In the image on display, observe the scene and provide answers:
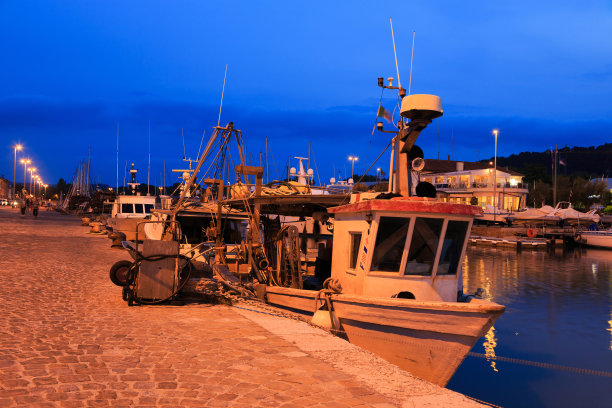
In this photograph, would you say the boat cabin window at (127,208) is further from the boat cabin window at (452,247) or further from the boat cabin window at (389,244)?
the boat cabin window at (452,247)

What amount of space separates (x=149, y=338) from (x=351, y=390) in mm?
3433

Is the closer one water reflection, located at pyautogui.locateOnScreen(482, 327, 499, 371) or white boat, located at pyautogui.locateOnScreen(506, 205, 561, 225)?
water reflection, located at pyautogui.locateOnScreen(482, 327, 499, 371)

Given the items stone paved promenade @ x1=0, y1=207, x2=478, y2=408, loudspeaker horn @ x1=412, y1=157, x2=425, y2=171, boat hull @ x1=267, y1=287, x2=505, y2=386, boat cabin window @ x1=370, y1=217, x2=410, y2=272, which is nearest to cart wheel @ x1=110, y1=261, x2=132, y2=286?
stone paved promenade @ x1=0, y1=207, x2=478, y2=408

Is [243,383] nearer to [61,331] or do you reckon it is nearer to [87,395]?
[87,395]

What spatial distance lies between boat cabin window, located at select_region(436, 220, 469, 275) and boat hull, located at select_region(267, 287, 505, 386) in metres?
0.95

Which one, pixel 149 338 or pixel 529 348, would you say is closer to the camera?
pixel 149 338

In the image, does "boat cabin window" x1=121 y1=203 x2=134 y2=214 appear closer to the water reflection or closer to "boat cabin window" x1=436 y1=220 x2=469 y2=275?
the water reflection

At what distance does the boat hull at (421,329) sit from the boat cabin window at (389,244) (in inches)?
31.6

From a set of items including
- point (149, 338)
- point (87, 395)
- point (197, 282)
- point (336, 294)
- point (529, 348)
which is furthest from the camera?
point (529, 348)

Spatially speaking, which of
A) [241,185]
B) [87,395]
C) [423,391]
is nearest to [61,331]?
[87,395]

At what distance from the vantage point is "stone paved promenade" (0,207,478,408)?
4895mm

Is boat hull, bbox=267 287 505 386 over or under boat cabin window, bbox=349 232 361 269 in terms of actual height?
under

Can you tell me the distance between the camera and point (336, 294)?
9406 mm

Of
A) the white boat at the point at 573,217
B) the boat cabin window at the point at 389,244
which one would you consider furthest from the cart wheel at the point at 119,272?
the white boat at the point at 573,217
